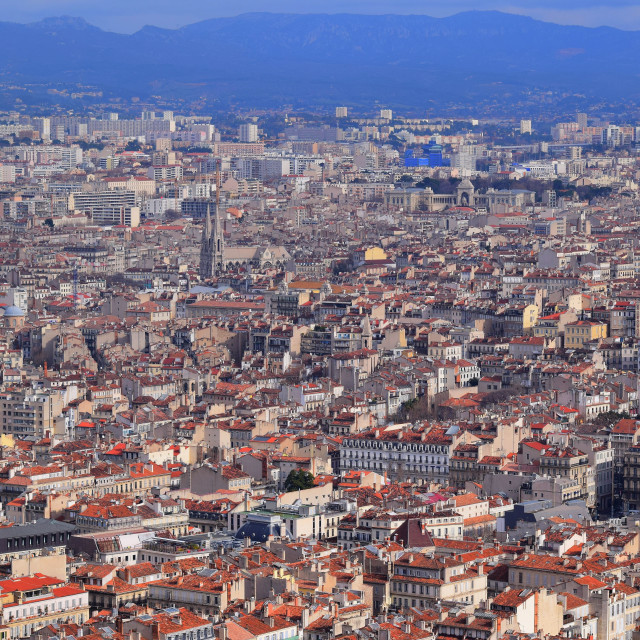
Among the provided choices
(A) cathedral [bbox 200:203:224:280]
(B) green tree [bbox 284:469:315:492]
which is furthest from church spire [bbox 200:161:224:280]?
(B) green tree [bbox 284:469:315:492]

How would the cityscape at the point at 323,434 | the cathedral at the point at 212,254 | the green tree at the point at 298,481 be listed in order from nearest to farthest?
the cityscape at the point at 323,434, the green tree at the point at 298,481, the cathedral at the point at 212,254

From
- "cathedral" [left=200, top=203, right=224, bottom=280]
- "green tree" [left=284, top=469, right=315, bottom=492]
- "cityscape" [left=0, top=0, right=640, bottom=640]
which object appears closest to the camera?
"cityscape" [left=0, top=0, right=640, bottom=640]

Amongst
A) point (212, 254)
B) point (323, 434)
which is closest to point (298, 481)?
point (323, 434)

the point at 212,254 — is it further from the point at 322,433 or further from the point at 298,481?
the point at 298,481

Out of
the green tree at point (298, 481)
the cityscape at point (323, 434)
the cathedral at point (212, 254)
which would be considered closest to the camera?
the cityscape at point (323, 434)

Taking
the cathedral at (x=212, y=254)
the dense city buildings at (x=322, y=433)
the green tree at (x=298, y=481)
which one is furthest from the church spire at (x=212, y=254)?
the green tree at (x=298, y=481)

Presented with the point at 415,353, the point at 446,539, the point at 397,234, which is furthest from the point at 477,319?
the point at 397,234

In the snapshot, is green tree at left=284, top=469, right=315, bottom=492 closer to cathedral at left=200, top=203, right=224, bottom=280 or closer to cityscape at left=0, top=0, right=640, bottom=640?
cityscape at left=0, top=0, right=640, bottom=640

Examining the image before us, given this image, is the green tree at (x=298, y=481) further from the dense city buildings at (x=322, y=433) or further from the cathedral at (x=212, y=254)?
the cathedral at (x=212, y=254)
